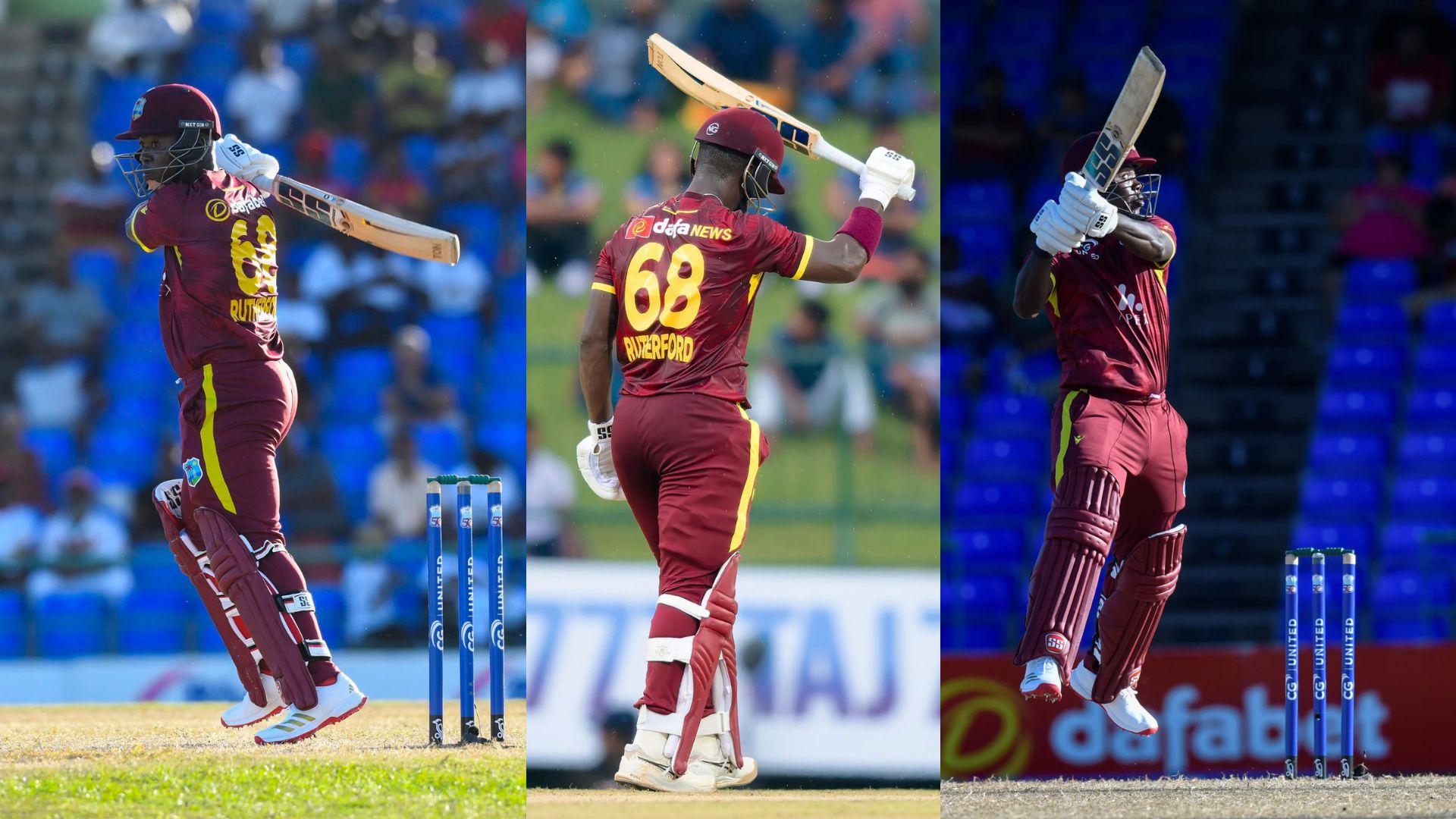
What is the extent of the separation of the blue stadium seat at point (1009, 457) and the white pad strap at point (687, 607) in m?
4.96

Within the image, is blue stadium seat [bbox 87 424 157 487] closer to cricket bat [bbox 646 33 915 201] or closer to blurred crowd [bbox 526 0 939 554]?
blurred crowd [bbox 526 0 939 554]

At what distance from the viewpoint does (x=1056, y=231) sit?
5.55 metres

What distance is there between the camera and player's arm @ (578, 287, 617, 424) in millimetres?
5160

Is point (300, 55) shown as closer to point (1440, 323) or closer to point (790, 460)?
point (790, 460)

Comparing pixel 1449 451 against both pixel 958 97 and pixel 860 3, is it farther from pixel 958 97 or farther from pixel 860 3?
pixel 860 3

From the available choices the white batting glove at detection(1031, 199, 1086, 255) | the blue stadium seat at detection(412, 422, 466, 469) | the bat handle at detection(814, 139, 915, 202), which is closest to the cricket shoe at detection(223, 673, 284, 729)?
the bat handle at detection(814, 139, 915, 202)

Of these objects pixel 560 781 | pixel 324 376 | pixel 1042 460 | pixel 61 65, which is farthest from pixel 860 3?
pixel 61 65

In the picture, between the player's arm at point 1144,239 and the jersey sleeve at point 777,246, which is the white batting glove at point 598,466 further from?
the player's arm at point 1144,239

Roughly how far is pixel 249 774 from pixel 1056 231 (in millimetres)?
3080

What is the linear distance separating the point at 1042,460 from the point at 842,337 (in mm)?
3359

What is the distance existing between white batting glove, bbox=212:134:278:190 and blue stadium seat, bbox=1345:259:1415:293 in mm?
7203

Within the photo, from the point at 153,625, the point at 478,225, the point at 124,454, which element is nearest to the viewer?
the point at 153,625

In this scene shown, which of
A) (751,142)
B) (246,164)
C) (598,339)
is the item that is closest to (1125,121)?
(751,142)

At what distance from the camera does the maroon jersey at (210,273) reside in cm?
624
